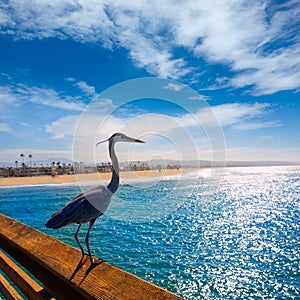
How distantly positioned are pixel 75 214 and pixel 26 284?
540 mm

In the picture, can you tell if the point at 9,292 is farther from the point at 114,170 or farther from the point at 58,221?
the point at 114,170

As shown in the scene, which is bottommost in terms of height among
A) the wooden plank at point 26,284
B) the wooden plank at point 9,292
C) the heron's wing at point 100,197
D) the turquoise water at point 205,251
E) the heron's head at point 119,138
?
the turquoise water at point 205,251

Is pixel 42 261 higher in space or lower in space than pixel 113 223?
higher

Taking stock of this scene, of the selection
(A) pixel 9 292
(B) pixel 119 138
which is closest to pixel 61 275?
(B) pixel 119 138

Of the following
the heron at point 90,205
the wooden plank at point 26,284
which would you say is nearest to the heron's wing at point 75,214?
the heron at point 90,205

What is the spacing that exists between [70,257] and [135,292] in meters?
0.59

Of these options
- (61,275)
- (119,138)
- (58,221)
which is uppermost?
(119,138)

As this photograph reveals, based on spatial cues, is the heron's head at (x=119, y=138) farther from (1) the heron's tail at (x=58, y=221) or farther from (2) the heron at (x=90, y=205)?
(1) the heron's tail at (x=58, y=221)

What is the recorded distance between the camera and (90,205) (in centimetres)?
173

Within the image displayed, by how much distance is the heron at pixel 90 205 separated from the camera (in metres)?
1.67

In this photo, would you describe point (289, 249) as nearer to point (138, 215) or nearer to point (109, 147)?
point (138, 215)

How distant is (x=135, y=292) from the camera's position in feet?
3.63

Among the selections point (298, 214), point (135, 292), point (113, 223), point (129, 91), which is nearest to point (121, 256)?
point (113, 223)

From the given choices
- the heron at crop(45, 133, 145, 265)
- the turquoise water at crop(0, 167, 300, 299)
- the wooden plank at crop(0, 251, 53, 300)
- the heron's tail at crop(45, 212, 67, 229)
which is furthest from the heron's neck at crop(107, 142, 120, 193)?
the turquoise water at crop(0, 167, 300, 299)
